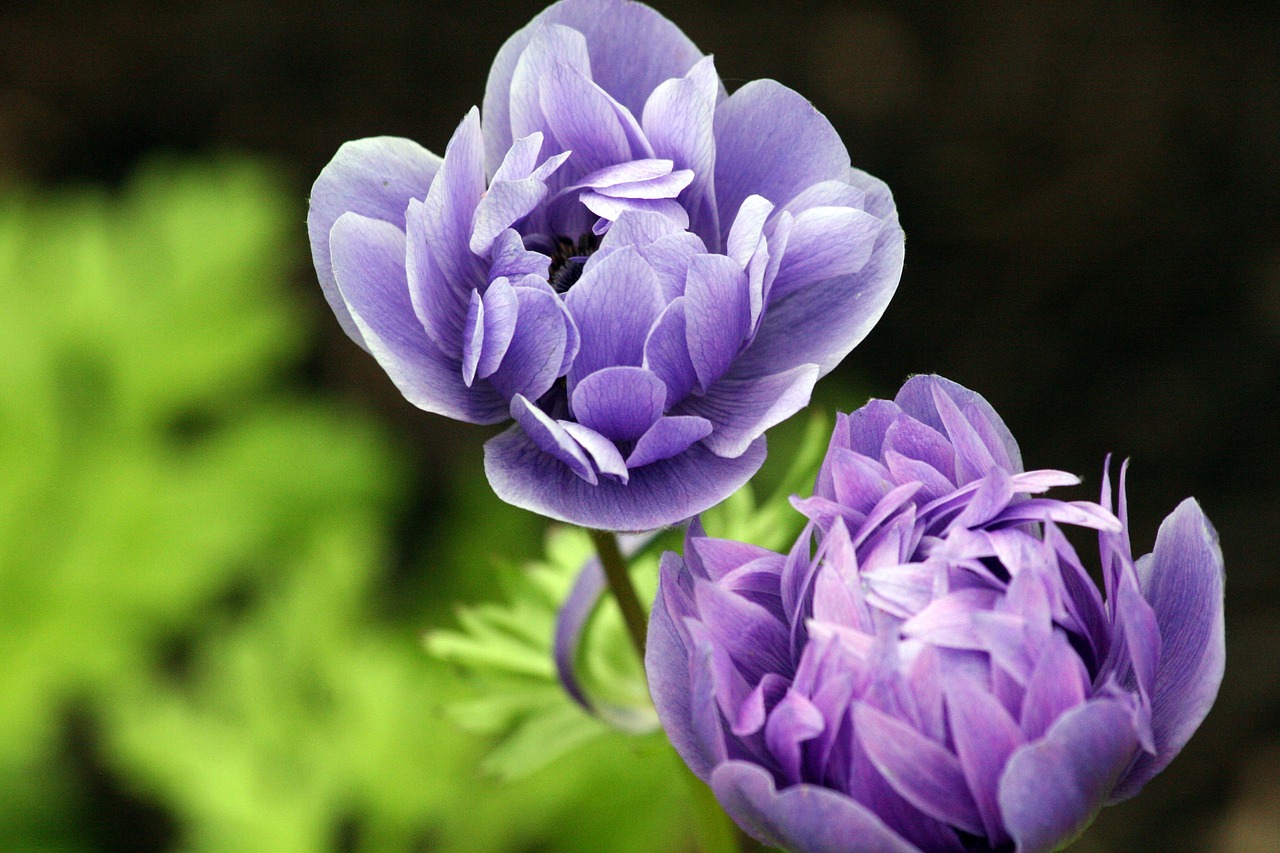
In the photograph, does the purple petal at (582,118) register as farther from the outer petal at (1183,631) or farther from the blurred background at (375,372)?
the blurred background at (375,372)

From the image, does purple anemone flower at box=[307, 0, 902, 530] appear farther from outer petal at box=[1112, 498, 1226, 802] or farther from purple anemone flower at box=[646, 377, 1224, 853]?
outer petal at box=[1112, 498, 1226, 802]

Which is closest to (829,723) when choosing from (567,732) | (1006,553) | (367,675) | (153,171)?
(1006,553)

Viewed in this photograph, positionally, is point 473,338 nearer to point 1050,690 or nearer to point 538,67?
point 538,67

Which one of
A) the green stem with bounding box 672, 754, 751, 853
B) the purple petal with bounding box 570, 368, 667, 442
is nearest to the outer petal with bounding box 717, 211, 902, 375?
the purple petal with bounding box 570, 368, 667, 442

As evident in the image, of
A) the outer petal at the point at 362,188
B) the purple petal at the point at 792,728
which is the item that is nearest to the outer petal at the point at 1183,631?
the purple petal at the point at 792,728

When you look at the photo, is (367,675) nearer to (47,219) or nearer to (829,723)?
(47,219)

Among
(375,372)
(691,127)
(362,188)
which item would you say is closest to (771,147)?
→ (691,127)
